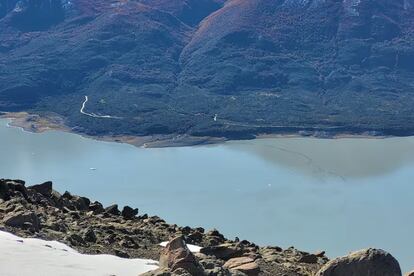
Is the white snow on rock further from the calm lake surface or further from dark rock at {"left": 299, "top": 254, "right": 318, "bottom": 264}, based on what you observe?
the calm lake surface

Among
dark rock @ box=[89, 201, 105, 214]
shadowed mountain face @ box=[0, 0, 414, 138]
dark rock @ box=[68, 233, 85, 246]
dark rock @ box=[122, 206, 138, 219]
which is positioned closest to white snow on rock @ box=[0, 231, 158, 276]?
dark rock @ box=[68, 233, 85, 246]

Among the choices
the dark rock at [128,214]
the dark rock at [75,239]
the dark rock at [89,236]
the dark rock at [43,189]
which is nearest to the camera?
the dark rock at [75,239]

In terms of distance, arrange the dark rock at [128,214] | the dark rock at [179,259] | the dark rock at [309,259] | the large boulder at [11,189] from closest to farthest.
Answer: the dark rock at [179,259] → the dark rock at [309,259] → the large boulder at [11,189] → the dark rock at [128,214]

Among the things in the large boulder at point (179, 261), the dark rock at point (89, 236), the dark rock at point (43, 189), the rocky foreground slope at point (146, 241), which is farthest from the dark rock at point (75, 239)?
the dark rock at point (43, 189)


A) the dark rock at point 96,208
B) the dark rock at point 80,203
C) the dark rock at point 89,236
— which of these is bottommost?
the dark rock at point 96,208

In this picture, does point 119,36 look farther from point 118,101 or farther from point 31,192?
point 31,192

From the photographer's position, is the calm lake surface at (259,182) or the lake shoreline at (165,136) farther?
the lake shoreline at (165,136)

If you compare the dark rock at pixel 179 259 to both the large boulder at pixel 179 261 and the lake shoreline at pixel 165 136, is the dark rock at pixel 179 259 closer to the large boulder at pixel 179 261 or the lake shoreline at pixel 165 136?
the large boulder at pixel 179 261

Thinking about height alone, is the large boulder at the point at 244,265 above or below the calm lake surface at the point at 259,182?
above

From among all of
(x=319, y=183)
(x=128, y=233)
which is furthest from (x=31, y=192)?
(x=319, y=183)
